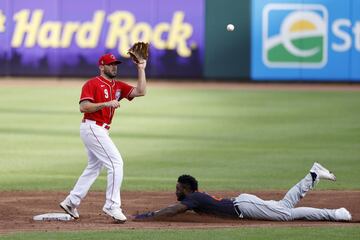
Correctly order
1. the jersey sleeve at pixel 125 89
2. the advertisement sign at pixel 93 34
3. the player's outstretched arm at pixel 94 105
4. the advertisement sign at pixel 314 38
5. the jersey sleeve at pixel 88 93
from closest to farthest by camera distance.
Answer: the player's outstretched arm at pixel 94 105
the jersey sleeve at pixel 88 93
the jersey sleeve at pixel 125 89
the advertisement sign at pixel 314 38
the advertisement sign at pixel 93 34

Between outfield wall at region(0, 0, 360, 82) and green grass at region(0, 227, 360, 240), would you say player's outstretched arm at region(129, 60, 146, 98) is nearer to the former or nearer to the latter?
green grass at region(0, 227, 360, 240)

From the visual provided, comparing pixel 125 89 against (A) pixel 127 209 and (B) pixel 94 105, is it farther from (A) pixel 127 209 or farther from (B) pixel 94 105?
(A) pixel 127 209

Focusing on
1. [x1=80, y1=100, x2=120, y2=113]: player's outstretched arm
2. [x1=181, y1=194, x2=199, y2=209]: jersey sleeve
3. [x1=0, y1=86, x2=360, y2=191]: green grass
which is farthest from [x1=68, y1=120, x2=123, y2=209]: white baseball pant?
[x1=0, y1=86, x2=360, y2=191]: green grass

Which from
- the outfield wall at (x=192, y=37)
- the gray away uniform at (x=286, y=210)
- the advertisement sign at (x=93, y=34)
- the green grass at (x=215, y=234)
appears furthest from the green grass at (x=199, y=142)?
the advertisement sign at (x=93, y=34)

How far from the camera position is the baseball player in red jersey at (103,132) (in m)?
10.4

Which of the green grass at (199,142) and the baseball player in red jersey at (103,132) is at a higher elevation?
the baseball player in red jersey at (103,132)

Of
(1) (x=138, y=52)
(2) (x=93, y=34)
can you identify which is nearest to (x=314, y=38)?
(2) (x=93, y=34)

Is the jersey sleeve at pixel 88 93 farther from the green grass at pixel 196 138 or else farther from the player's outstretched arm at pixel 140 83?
the green grass at pixel 196 138

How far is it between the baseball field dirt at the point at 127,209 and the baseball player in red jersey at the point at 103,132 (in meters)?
0.24

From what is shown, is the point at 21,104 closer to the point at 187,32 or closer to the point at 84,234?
the point at 187,32

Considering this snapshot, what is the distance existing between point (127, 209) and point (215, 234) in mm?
2490

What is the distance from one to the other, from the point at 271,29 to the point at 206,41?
2075 mm

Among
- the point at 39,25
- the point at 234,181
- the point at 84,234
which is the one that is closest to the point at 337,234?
the point at 84,234

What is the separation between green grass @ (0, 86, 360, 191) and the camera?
14.5 meters
